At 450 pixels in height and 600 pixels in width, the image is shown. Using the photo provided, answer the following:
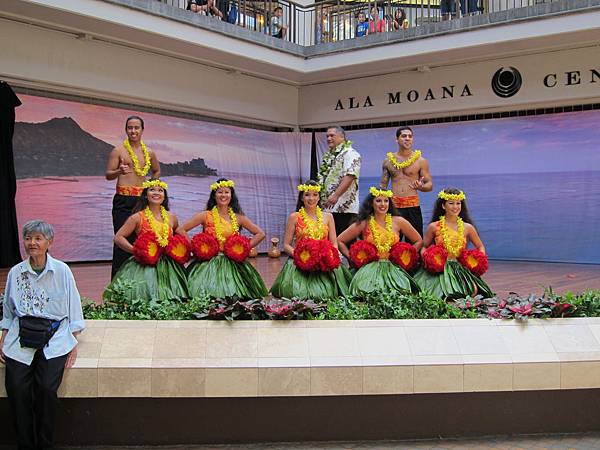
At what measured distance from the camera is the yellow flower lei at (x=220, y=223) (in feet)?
16.6

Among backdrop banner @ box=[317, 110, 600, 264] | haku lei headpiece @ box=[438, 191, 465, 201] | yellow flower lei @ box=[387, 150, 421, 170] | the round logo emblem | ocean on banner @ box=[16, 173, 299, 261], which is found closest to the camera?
haku lei headpiece @ box=[438, 191, 465, 201]

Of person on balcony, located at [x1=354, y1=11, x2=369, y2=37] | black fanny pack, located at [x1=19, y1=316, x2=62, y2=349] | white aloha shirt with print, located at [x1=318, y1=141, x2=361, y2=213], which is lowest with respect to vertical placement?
black fanny pack, located at [x1=19, y1=316, x2=62, y2=349]

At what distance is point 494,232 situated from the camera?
35.5 feet

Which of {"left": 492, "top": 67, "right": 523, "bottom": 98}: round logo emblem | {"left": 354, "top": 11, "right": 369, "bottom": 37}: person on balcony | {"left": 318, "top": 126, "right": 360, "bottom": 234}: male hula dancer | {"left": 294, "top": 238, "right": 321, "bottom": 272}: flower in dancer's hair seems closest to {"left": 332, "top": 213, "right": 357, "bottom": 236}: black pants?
{"left": 318, "top": 126, "right": 360, "bottom": 234}: male hula dancer

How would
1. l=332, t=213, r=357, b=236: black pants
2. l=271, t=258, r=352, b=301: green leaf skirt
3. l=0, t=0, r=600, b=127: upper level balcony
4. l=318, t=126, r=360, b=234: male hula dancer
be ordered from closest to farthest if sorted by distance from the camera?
l=271, t=258, r=352, b=301: green leaf skirt
l=318, t=126, r=360, b=234: male hula dancer
l=332, t=213, r=357, b=236: black pants
l=0, t=0, r=600, b=127: upper level balcony

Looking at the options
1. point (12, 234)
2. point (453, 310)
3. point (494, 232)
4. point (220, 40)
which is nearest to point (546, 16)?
point (494, 232)

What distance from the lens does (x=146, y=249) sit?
4.77 metres

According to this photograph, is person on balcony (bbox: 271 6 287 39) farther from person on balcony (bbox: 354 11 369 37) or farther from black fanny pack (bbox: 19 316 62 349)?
black fanny pack (bbox: 19 316 62 349)

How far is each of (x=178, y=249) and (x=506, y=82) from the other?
716cm

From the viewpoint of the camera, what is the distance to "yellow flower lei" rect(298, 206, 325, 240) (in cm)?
508

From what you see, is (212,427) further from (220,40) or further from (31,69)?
(220,40)

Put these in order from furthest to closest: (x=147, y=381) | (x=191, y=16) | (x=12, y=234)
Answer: (x=191, y=16), (x=12, y=234), (x=147, y=381)

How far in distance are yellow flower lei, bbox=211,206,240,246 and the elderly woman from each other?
1775 mm

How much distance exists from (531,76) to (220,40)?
15.0ft
